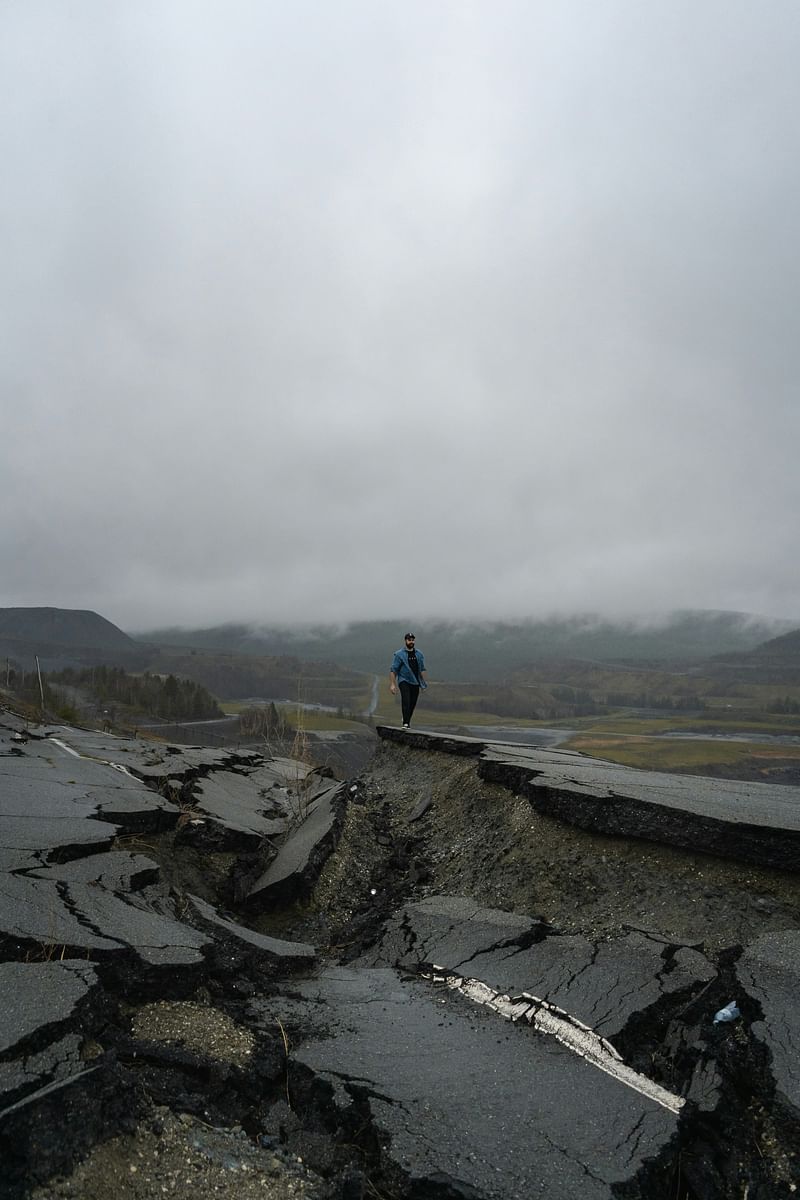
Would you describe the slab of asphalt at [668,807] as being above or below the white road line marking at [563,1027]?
above

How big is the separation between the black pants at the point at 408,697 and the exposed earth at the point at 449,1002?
588 centimetres

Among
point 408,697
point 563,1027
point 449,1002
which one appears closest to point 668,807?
point 563,1027

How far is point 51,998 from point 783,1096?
12.0 ft

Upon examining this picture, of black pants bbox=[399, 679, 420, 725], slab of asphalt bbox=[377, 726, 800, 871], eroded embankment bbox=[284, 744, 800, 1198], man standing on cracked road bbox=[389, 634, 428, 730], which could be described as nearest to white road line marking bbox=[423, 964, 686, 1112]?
eroded embankment bbox=[284, 744, 800, 1198]

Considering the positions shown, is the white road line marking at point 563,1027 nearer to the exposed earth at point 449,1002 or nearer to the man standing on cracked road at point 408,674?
the exposed earth at point 449,1002

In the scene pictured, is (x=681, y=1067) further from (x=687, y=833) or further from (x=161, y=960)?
(x=161, y=960)

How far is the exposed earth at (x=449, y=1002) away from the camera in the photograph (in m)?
2.59

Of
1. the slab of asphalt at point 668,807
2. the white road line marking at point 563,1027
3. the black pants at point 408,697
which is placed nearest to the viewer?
the white road line marking at point 563,1027

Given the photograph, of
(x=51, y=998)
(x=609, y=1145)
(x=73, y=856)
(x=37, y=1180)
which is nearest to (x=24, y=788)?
(x=73, y=856)

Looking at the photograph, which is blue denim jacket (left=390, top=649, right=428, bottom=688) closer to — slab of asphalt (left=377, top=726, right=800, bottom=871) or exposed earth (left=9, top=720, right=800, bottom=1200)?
slab of asphalt (left=377, top=726, right=800, bottom=871)

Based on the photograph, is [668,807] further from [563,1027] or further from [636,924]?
[563,1027]

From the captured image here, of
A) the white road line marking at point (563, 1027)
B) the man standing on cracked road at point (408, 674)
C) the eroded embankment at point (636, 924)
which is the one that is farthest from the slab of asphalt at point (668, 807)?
the man standing on cracked road at point (408, 674)

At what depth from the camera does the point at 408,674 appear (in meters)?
13.8

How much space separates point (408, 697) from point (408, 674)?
617 mm
